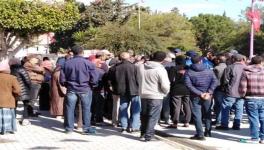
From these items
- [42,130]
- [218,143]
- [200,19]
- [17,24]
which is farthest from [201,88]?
[200,19]

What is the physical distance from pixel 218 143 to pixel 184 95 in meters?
2.38

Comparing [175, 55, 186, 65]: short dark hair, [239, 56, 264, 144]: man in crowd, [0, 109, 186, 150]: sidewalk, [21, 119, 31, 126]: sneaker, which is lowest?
[0, 109, 186, 150]: sidewalk

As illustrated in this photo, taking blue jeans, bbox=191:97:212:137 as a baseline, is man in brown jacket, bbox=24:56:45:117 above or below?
above

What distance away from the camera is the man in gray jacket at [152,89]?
11.0m

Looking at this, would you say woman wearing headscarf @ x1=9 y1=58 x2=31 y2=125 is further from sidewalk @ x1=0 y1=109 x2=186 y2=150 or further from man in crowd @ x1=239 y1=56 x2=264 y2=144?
man in crowd @ x1=239 y1=56 x2=264 y2=144

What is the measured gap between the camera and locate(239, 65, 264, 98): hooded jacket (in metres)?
11.0

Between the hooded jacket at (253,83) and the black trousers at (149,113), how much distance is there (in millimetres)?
1703

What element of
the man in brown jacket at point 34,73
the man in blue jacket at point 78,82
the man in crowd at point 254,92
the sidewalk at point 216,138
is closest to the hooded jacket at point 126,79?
the man in blue jacket at point 78,82

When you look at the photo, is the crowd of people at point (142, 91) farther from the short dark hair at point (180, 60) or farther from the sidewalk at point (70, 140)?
the sidewalk at point (70, 140)

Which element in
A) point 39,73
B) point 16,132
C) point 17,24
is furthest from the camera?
point 17,24

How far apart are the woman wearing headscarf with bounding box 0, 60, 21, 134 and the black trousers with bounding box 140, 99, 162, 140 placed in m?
2.78

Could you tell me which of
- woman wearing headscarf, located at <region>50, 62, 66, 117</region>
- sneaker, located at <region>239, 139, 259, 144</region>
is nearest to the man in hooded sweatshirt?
sneaker, located at <region>239, 139, 259, 144</region>

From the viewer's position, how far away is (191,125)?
→ 45.5ft

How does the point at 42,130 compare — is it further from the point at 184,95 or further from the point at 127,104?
the point at 184,95
